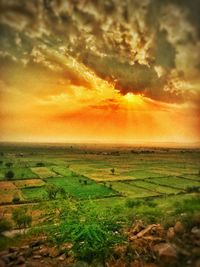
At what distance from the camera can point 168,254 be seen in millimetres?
5828

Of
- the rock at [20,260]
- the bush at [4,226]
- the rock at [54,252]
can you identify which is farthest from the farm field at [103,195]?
the rock at [20,260]

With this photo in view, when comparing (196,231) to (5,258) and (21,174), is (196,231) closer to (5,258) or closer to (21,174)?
(5,258)

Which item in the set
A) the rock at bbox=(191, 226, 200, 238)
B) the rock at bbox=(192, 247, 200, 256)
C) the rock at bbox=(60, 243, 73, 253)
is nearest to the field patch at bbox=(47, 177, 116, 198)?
the rock at bbox=(60, 243, 73, 253)

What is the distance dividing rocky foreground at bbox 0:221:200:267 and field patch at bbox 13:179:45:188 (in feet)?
32.9

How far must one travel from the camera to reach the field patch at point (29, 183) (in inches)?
664

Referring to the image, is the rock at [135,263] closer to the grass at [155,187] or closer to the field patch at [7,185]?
the grass at [155,187]

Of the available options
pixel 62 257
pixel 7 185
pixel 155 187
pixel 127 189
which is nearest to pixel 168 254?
pixel 62 257

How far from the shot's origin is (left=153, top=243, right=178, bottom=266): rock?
5.79 metres

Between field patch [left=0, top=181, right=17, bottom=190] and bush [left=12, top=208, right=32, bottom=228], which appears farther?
field patch [left=0, top=181, right=17, bottom=190]

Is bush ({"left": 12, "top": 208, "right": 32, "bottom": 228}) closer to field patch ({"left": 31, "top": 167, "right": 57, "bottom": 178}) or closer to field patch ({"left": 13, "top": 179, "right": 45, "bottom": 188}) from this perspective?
field patch ({"left": 13, "top": 179, "right": 45, "bottom": 188})

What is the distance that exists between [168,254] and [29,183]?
1284 cm

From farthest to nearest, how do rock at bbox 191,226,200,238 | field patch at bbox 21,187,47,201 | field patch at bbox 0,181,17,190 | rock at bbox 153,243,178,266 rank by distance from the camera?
field patch at bbox 0,181,17,190, field patch at bbox 21,187,47,201, rock at bbox 191,226,200,238, rock at bbox 153,243,178,266

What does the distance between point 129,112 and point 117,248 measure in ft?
14.3

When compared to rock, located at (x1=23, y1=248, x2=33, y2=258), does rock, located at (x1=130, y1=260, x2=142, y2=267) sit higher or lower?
higher
